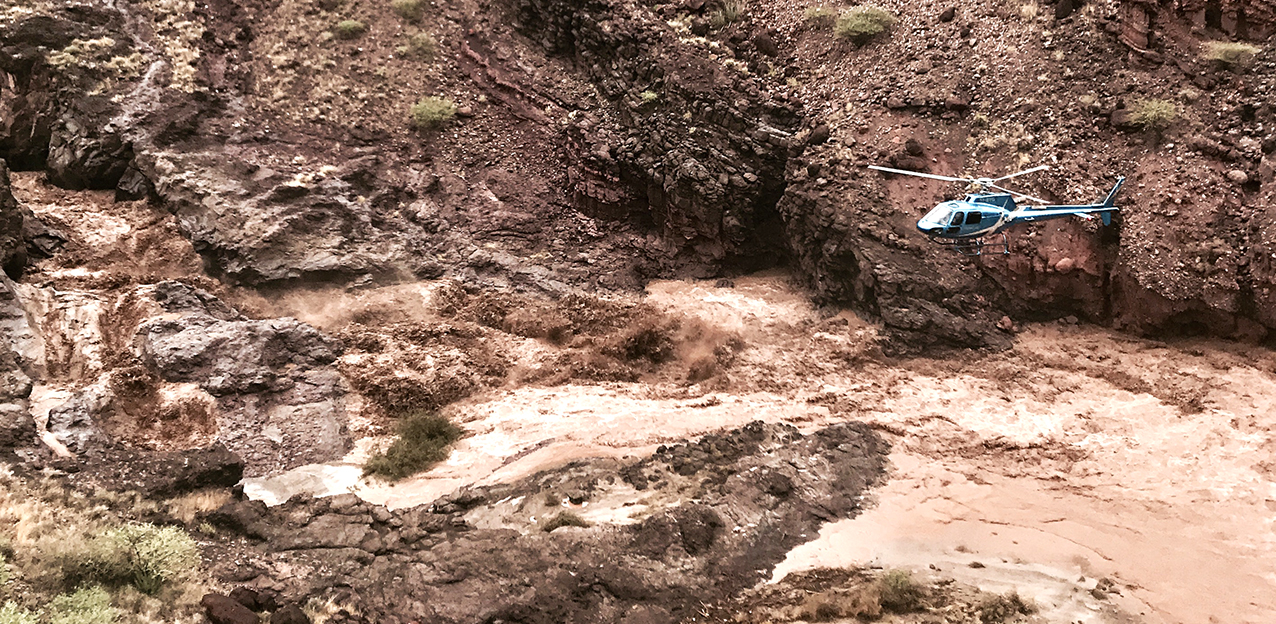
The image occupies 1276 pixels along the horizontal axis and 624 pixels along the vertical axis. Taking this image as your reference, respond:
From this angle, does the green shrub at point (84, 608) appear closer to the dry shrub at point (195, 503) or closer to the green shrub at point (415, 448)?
the dry shrub at point (195, 503)

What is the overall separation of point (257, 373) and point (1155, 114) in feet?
67.6

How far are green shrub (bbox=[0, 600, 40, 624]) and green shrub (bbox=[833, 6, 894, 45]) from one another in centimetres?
2063

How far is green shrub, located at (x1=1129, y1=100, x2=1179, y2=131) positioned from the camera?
16812 mm

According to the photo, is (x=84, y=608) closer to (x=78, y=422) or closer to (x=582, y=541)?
(x=582, y=541)

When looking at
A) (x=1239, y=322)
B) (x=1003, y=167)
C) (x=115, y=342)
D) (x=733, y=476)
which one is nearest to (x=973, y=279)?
(x=1003, y=167)

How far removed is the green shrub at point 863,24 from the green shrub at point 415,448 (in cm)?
1467

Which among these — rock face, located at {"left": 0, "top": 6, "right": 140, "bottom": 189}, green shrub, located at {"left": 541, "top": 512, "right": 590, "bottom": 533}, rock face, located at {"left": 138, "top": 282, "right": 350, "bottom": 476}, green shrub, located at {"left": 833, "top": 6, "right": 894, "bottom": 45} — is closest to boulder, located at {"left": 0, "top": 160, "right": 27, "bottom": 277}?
rock face, located at {"left": 138, "top": 282, "right": 350, "bottom": 476}

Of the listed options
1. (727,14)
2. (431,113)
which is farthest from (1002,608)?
(431,113)

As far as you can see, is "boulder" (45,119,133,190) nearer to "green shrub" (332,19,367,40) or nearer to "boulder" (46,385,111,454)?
"green shrub" (332,19,367,40)

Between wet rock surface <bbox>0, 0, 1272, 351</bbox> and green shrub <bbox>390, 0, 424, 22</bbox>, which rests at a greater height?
green shrub <bbox>390, 0, 424, 22</bbox>

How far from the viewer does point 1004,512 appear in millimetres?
13047

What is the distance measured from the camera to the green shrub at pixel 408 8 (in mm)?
24109

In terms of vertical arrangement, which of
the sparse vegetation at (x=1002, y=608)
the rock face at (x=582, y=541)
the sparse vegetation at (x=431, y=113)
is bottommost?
the rock face at (x=582, y=541)

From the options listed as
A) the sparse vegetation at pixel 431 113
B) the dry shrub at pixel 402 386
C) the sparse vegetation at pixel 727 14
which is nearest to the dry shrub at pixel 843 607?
the dry shrub at pixel 402 386
